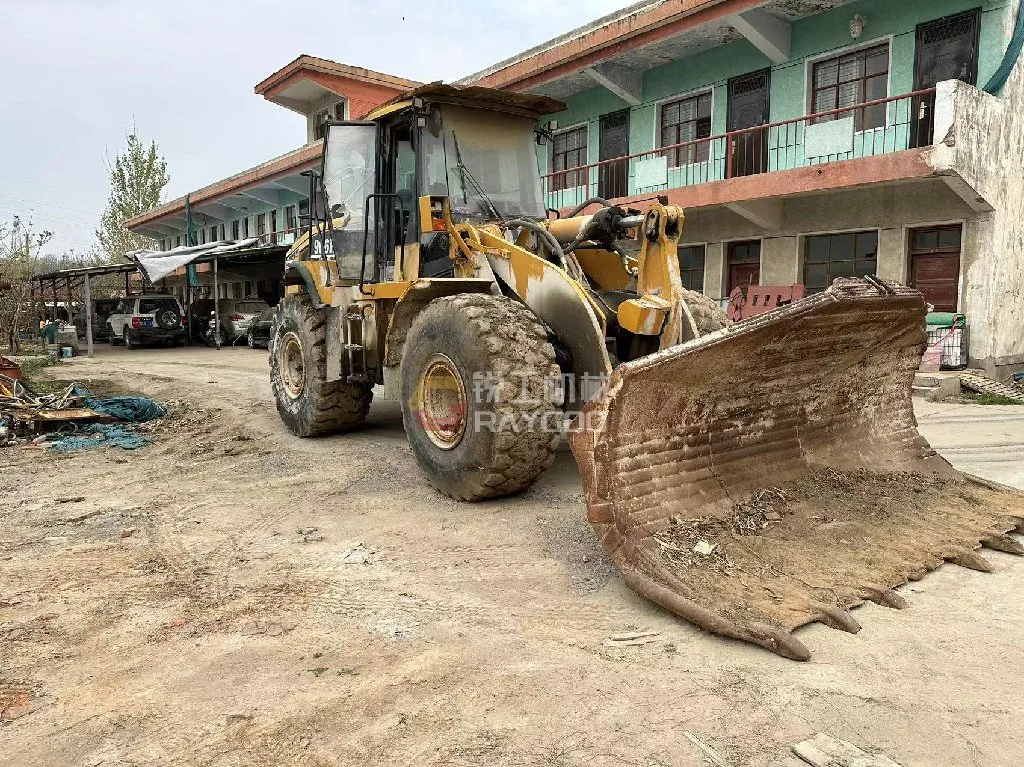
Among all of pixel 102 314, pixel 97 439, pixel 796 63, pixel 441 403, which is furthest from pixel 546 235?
pixel 102 314

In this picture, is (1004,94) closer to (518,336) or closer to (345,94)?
(518,336)

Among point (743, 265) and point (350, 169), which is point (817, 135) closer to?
point (743, 265)

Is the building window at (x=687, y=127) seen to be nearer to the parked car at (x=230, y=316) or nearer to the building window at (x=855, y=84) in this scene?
the building window at (x=855, y=84)

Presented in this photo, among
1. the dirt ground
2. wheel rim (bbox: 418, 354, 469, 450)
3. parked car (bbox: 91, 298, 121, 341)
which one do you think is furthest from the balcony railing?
parked car (bbox: 91, 298, 121, 341)

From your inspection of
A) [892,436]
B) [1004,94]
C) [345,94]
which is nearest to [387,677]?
[892,436]

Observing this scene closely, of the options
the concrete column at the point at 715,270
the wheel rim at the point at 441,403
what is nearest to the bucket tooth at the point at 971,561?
the wheel rim at the point at 441,403

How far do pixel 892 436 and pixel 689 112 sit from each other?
11.0 m

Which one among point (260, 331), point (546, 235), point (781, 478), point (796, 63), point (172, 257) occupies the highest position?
point (796, 63)

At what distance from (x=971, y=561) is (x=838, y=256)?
9.57m

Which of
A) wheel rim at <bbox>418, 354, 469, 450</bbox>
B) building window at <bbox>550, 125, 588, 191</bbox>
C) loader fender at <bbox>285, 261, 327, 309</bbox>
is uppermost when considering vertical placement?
building window at <bbox>550, 125, 588, 191</bbox>

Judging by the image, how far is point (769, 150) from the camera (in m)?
12.8

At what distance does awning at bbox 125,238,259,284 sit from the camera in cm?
1994

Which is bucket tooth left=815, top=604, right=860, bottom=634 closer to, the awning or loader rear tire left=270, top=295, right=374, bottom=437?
loader rear tire left=270, top=295, right=374, bottom=437

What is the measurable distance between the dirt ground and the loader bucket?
14 centimetres
